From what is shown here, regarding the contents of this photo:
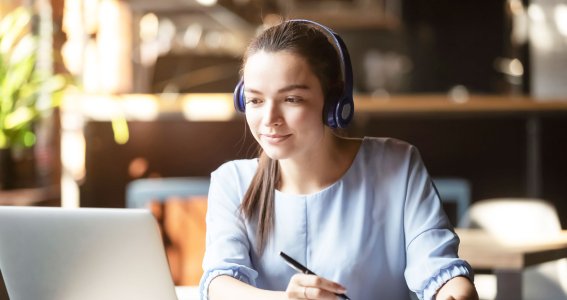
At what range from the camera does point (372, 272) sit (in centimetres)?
144

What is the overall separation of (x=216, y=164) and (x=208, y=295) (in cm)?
254

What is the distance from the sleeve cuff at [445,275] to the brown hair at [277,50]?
0.30 meters

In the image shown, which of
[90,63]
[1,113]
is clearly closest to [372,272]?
[1,113]

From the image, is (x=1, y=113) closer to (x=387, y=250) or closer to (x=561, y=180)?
(x=387, y=250)

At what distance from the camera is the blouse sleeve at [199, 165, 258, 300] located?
1393mm

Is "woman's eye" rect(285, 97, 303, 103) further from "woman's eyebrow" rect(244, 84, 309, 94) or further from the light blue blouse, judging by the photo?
the light blue blouse

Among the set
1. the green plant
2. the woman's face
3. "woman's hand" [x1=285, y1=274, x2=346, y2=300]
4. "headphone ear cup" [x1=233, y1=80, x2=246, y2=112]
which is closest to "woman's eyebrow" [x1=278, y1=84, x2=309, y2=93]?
the woman's face

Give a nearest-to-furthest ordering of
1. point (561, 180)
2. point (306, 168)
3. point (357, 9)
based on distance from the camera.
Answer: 1. point (306, 168)
2. point (561, 180)
3. point (357, 9)

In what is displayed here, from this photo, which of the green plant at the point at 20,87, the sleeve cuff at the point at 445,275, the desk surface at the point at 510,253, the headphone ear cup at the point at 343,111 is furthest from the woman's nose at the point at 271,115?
the green plant at the point at 20,87

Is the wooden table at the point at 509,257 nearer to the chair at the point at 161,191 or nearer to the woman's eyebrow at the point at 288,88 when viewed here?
the woman's eyebrow at the point at 288,88

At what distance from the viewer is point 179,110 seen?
3721 mm

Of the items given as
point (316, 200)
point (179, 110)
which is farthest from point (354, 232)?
point (179, 110)

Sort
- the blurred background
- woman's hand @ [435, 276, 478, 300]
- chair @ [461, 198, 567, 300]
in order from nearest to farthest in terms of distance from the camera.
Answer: woman's hand @ [435, 276, 478, 300]
chair @ [461, 198, 567, 300]
the blurred background

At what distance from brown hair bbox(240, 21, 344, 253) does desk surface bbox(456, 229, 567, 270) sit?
59cm
